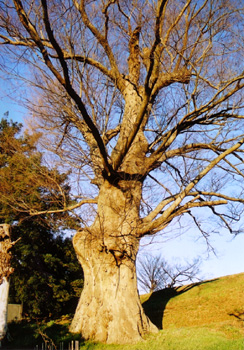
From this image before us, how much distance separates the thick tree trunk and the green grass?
0.38 m

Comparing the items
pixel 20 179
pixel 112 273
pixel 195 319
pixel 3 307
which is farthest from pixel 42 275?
pixel 112 273

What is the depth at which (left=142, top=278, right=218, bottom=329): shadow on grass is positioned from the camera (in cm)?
1016

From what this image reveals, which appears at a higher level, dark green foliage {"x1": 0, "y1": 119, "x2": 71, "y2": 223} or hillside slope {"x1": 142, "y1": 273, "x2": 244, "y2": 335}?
dark green foliage {"x1": 0, "y1": 119, "x2": 71, "y2": 223}

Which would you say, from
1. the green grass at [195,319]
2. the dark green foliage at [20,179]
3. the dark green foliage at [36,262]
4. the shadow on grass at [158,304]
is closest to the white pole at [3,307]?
the green grass at [195,319]

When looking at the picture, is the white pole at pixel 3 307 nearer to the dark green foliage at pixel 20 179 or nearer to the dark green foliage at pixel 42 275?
the dark green foliage at pixel 20 179

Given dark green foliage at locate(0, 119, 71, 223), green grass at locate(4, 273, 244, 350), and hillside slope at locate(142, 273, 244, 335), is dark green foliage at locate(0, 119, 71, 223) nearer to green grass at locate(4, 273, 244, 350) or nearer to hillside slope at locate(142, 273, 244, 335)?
green grass at locate(4, 273, 244, 350)

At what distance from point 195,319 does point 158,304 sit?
6.46ft

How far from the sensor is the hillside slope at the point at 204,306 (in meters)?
8.81

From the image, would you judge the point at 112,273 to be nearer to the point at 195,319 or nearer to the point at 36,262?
the point at 195,319

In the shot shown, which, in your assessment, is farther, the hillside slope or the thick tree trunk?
the hillside slope

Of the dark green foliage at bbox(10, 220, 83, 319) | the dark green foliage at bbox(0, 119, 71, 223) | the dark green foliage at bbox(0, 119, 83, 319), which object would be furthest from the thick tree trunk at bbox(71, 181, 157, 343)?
the dark green foliage at bbox(10, 220, 83, 319)

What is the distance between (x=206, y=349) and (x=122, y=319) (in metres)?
1.88

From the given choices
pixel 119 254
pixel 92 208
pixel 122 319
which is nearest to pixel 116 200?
pixel 92 208

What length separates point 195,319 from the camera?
30.5 ft
